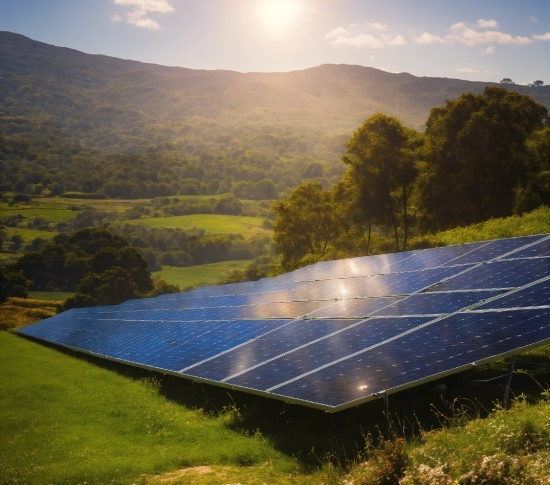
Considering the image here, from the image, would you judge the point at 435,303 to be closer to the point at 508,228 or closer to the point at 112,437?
the point at 112,437

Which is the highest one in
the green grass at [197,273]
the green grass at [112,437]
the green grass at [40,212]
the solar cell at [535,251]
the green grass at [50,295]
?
the solar cell at [535,251]

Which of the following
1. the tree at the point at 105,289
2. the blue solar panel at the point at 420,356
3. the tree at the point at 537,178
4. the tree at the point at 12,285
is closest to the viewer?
the blue solar panel at the point at 420,356

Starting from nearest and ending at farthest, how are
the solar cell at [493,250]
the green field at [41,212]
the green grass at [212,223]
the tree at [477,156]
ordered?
1. the solar cell at [493,250]
2. the tree at [477,156]
3. the green field at [41,212]
4. the green grass at [212,223]

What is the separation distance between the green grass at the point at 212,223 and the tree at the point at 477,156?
89.0 m

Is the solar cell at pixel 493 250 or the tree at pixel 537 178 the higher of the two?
the tree at pixel 537 178

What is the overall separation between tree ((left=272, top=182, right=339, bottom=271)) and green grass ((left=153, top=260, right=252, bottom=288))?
39866 millimetres

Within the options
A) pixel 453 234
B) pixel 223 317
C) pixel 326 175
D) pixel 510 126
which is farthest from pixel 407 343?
pixel 326 175

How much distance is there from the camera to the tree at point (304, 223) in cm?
5781

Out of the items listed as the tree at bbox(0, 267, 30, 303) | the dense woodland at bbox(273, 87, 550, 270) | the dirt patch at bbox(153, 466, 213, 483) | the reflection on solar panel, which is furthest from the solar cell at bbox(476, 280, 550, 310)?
the tree at bbox(0, 267, 30, 303)

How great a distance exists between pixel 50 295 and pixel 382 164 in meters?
50.0

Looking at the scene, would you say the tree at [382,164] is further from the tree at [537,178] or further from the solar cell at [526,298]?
the solar cell at [526,298]

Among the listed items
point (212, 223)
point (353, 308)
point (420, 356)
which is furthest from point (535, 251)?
point (212, 223)

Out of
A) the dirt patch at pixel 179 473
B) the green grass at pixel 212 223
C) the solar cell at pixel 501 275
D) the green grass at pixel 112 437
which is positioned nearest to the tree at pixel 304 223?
the green grass at pixel 112 437

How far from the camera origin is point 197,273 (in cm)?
10981
